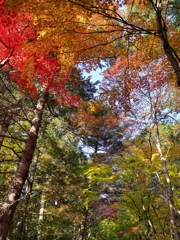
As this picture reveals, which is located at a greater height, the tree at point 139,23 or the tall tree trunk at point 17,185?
the tree at point 139,23

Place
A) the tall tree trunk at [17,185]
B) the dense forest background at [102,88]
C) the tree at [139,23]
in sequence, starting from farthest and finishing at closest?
the tall tree trunk at [17,185] → the dense forest background at [102,88] → the tree at [139,23]

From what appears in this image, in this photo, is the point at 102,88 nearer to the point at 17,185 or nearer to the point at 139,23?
the point at 139,23

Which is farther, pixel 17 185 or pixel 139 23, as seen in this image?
pixel 17 185

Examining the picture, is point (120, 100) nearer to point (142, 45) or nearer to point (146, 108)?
point (146, 108)

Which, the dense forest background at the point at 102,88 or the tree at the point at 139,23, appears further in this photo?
the dense forest background at the point at 102,88

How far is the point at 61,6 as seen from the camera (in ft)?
10.1

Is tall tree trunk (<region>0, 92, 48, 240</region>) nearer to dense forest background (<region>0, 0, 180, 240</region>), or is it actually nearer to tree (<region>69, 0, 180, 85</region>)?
dense forest background (<region>0, 0, 180, 240</region>)

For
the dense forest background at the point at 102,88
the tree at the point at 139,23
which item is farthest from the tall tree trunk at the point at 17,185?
the tree at the point at 139,23

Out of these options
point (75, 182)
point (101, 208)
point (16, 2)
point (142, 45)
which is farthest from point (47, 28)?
point (101, 208)

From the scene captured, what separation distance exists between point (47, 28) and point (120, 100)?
10.8ft

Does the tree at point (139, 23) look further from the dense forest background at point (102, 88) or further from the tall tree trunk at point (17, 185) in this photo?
the tall tree trunk at point (17, 185)

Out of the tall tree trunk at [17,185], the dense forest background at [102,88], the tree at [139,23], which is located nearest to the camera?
the tree at [139,23]

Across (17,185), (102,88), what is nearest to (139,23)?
(17,185)

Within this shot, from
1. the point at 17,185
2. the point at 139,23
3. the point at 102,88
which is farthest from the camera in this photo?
the point at 102,88
